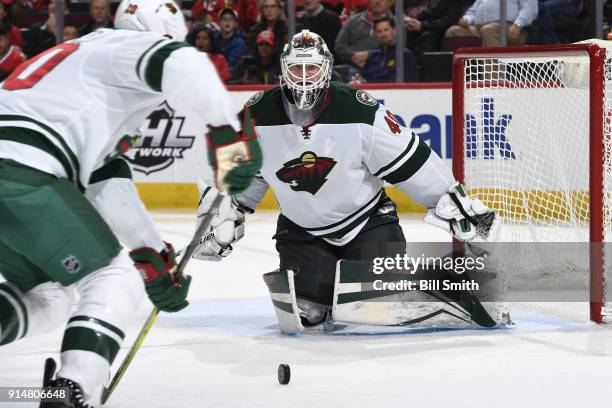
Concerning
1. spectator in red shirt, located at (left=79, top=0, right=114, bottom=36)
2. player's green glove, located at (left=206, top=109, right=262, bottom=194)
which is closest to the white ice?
player's green glove, located at (left=206, top=109, right=262, bottom=194)

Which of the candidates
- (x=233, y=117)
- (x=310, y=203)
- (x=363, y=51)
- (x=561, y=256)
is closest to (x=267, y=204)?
(x=363, y=51)

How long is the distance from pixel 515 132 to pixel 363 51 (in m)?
2.31

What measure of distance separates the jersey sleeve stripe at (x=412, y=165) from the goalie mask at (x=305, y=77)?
310 mm

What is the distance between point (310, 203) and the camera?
3.87 meters

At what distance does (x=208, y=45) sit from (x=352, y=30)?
3.08 ft

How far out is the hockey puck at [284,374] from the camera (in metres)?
3.08

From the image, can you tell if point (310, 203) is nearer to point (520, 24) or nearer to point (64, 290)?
point (64, 290)

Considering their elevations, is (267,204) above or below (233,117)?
below

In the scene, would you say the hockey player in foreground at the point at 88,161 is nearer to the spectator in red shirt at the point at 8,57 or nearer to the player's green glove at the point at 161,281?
the player's green glove at the point at 161,281

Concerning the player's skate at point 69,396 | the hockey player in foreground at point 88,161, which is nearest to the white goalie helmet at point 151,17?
the hockey player in foreground at point 88,161

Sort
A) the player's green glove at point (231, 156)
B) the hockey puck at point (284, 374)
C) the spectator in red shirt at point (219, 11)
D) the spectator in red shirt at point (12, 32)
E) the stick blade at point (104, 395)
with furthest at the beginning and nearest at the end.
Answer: the spectator in red shirt at point (12, 32) → the spectator in red shirt at point (219, 11) → the hockey puck at point (284, 374) → the stick blade at point (104, 395) → the player's green glove at point (231, 156)

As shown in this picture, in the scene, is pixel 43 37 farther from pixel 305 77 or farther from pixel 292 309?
pixel 292 309

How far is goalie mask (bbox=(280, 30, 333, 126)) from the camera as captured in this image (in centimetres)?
372

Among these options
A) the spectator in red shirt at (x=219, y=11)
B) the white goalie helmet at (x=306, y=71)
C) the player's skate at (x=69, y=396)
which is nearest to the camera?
the player's skate at (x=69, y=396)
